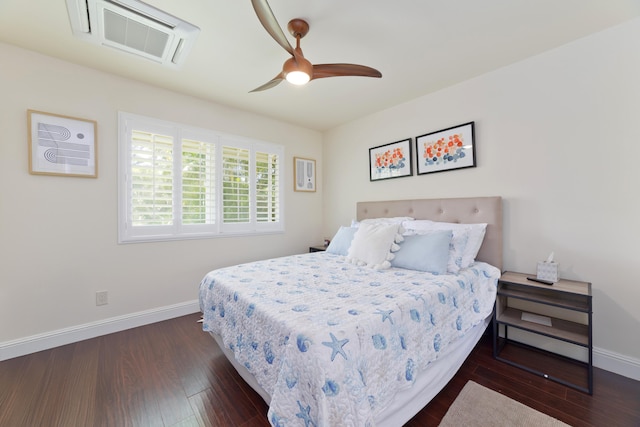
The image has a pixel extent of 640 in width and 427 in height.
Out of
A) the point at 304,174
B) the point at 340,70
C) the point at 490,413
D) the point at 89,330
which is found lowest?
the point at 490,413

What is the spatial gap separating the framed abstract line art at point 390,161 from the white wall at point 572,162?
512mm

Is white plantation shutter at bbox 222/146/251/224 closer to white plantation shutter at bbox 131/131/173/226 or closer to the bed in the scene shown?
white plantation shutter at bbox 131/131/173/226

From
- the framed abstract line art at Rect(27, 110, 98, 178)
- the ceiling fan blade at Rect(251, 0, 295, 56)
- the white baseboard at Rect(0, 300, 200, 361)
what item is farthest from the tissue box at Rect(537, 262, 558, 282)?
the framed abstract line art at Rect(27, 110, 98, 178)

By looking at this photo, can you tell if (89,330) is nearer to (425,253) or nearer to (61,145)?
(61,145)

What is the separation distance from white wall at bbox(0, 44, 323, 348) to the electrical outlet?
0.03 meters

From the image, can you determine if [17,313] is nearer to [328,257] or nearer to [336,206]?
[328,257]

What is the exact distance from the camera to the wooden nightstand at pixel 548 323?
176 centimetres

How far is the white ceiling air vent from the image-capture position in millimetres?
A: 1674

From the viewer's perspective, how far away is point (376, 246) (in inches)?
91.7

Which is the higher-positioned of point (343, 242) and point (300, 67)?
point (300, 67)

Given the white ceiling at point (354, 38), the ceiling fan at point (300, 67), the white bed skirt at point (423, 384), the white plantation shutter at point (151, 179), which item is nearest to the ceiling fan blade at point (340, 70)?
the ceiling fan at point (300, 67)

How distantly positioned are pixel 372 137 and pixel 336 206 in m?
1.22

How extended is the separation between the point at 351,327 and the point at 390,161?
2.62m

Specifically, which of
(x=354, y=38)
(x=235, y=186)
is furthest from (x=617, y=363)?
(x=235, y=186)
